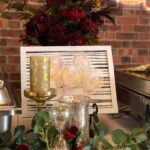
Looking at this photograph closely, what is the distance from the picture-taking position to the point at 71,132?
76 cm

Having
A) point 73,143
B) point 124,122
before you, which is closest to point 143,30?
point 124,122

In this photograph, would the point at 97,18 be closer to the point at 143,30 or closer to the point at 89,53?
the point at 89,53

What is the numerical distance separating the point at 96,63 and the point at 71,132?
43cm

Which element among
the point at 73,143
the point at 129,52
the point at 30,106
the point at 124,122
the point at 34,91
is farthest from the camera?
the point at 129,52

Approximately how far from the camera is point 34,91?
879mm

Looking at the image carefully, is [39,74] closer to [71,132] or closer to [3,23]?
[71,132]

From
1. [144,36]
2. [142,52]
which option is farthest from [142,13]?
[142,52]

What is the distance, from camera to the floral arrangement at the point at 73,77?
1026 mm

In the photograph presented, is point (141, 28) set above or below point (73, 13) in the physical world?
above

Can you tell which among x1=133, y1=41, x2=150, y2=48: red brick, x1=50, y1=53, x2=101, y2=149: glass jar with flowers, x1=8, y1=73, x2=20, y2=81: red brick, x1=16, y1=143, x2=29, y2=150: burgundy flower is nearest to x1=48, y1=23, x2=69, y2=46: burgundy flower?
x1=50, y1=53, x2=101, y2=149: glass jar with flowers

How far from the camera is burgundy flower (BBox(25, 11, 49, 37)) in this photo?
115cm

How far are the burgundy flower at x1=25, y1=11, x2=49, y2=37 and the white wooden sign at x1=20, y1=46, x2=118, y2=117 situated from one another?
84 mm

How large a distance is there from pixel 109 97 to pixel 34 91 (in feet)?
1.11

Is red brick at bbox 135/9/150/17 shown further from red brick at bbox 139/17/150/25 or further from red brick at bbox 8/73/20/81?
red brick at bbox 8/73/20/81
